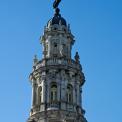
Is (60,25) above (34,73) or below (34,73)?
above

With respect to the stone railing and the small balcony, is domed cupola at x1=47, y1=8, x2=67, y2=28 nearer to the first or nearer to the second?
the stone railing

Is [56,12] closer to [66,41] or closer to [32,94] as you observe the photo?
[66,41]

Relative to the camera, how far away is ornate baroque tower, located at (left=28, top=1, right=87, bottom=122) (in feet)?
233

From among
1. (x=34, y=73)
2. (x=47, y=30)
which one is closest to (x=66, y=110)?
(x=34, y=73)

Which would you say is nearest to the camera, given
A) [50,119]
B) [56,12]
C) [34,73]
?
[50,119]

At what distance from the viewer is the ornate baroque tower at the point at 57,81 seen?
71.1 m

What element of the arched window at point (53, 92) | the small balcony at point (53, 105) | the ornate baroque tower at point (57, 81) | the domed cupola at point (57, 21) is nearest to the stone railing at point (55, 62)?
the ornate baroque tower at point (57, 81)

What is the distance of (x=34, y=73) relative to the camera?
75688mm

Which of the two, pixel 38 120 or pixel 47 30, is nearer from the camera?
pixel 38 120

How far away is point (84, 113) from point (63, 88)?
4428 millimetres

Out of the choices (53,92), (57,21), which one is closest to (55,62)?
(53,92)

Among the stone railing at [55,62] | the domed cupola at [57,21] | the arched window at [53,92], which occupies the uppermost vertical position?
the domed cupola at [57,21]

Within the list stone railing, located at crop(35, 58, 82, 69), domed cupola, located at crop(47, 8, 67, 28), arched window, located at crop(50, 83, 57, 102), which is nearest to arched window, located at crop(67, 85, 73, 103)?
arched window, located at crop(50, 83, 57, 102)

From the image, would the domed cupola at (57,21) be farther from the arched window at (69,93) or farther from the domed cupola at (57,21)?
the arched window at (69,93)
